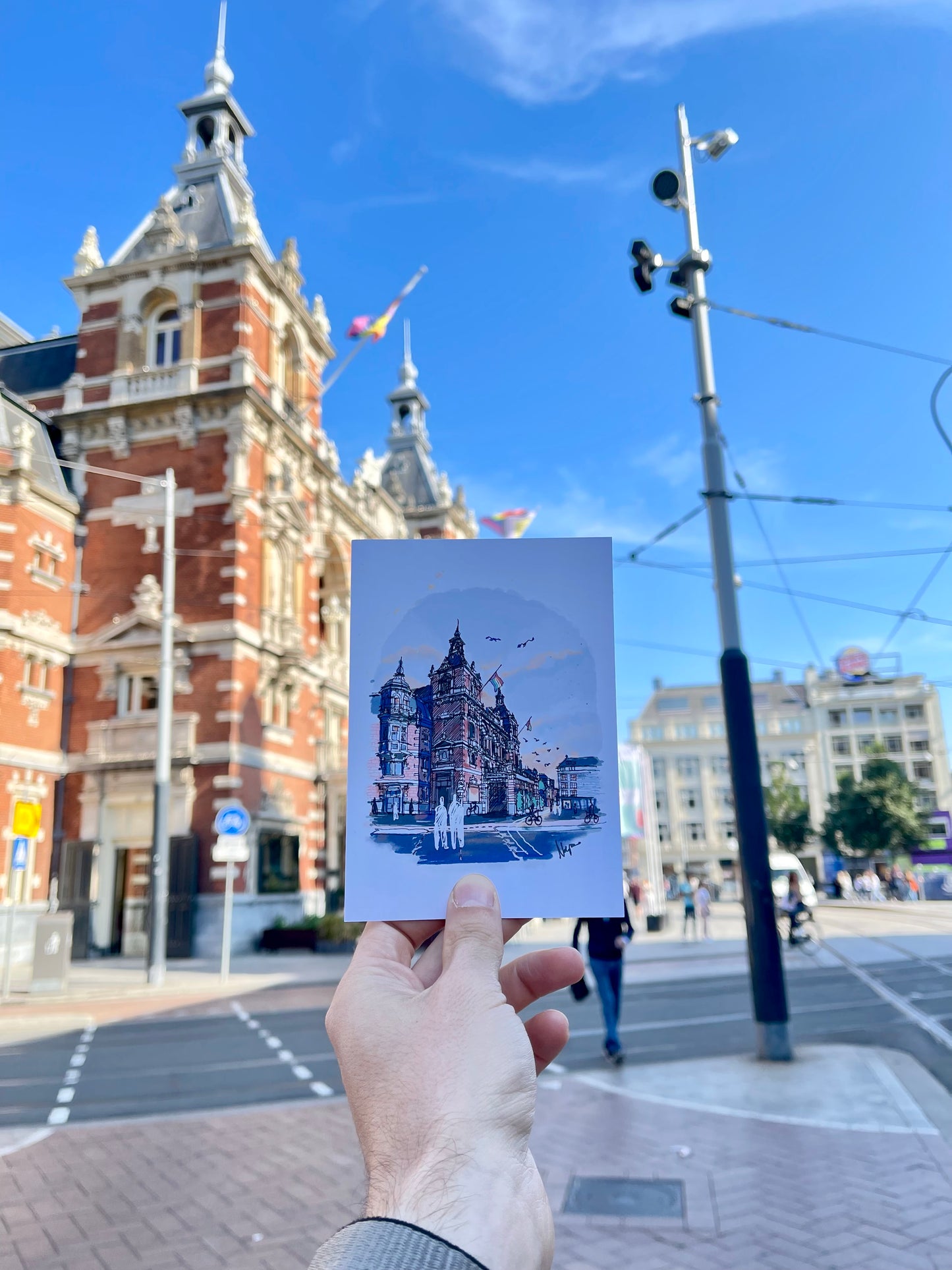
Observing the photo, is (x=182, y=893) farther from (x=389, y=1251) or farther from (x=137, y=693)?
(x=389, y=1251)

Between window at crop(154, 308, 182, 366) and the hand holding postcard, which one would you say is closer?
the hand holding postcard

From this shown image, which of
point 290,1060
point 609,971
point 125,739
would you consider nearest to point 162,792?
point 125,739

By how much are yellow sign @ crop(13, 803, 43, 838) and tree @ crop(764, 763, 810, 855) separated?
231 ft

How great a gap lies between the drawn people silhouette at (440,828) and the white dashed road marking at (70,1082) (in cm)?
635

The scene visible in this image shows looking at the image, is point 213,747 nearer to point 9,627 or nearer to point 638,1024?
point 638,1024

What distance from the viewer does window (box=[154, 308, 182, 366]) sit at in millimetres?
10344

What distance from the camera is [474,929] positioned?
1688 mm

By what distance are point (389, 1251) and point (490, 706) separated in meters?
1.09

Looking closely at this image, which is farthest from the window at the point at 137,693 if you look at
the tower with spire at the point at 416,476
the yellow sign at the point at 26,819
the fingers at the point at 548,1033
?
the tower with spire at the point at 416,476

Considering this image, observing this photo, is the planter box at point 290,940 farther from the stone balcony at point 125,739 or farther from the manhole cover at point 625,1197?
the manhole cover at point 625,1197

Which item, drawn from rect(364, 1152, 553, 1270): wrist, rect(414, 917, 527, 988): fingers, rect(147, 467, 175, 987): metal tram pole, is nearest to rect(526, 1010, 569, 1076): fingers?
rect(414, 917, 527, 988): fingers

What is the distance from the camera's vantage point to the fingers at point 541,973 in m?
2.06

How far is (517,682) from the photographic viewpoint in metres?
2.07

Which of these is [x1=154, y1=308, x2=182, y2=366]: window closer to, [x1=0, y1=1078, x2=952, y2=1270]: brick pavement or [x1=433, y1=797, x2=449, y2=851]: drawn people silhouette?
[x1=0, y1=1078, x2=952, y2=1270]: brick pavement
